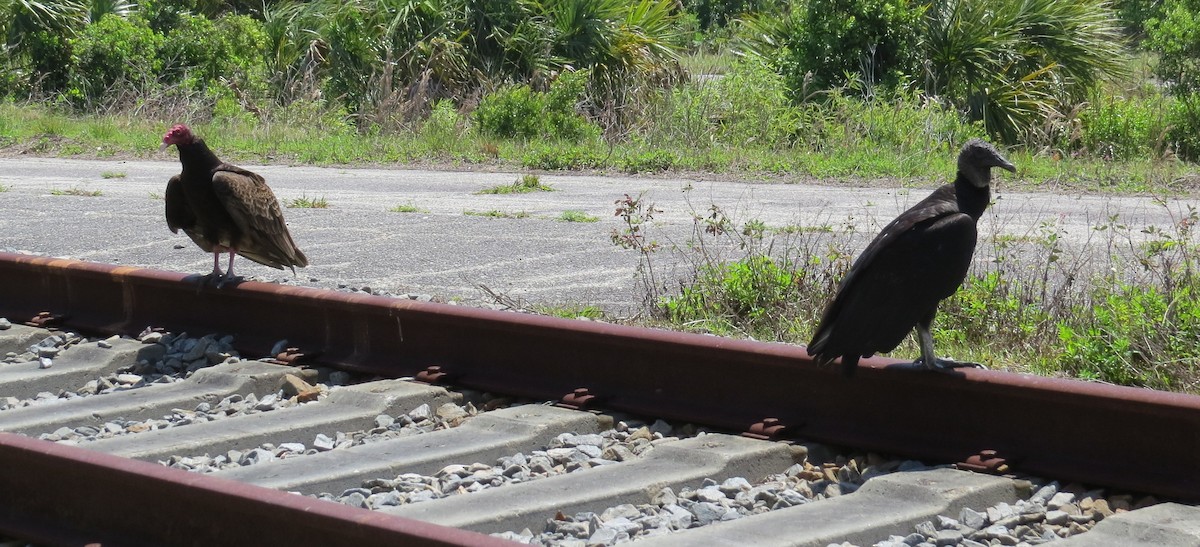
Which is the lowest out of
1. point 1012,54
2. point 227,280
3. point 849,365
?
point 227,280

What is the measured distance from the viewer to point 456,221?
965 centimetres

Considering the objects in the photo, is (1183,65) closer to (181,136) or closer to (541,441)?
(181,136)

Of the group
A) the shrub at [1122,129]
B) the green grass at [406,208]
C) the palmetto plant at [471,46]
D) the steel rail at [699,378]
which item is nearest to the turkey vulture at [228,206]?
the steel rail at [699,378]

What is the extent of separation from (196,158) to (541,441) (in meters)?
2.46

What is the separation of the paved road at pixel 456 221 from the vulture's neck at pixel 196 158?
112 centimetres

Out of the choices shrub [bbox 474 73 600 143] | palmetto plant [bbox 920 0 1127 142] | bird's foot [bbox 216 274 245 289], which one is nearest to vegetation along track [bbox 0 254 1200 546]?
bird's foot [bbox 216 274 245 289]

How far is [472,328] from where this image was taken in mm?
4938

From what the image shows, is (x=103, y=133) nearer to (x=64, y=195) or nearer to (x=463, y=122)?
(x=463, y=122)

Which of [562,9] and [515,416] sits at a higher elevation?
[562,9]

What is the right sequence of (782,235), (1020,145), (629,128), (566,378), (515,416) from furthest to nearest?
(629,128) < (1020,145) < (782,235) < (566,378) < (515,416)

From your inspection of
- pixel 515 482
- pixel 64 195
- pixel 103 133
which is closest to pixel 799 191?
pixel 64 195

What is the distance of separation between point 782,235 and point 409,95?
1113cm

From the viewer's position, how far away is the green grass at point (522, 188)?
12.0m

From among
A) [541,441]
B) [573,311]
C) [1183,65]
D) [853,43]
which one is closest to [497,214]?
[573,311]
